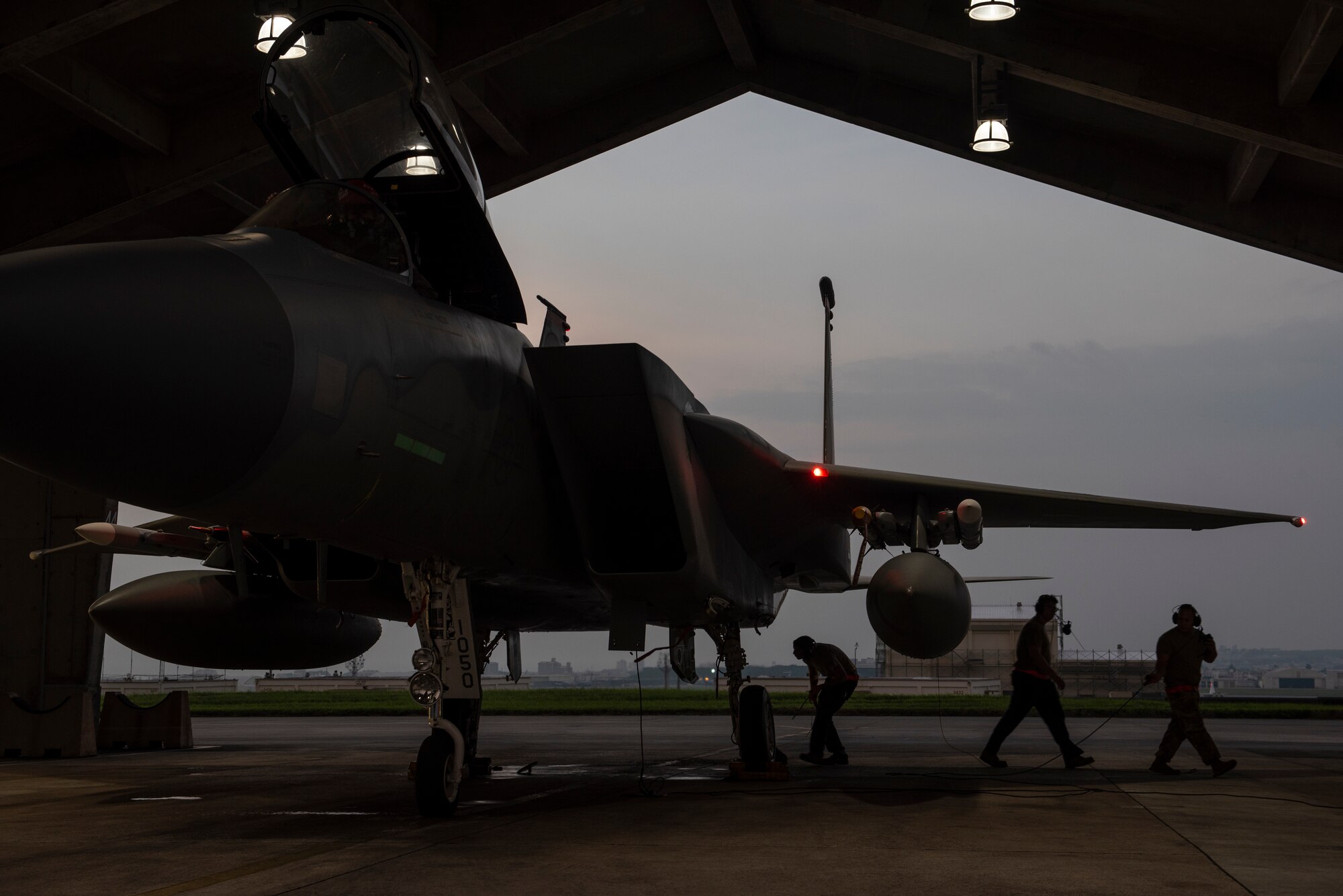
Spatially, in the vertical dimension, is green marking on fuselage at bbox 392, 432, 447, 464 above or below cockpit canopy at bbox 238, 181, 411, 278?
below

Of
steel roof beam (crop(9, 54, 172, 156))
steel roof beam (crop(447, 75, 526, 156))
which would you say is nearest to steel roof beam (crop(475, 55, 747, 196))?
steel roof beam (crop(447, 75, 526, 156))

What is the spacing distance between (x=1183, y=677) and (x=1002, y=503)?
2024 mm

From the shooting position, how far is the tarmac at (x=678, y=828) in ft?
14.1

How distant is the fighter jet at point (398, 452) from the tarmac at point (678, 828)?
837mm

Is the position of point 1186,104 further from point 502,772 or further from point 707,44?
point 502,772

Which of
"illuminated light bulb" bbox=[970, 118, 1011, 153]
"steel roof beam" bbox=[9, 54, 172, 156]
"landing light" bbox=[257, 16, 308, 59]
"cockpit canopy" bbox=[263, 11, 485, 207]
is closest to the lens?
"cockpit canopy" bbox=[263, 11, 485, 207]

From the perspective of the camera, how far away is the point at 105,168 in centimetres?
1181

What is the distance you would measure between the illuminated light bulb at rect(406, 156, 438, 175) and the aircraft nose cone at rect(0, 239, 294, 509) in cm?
191

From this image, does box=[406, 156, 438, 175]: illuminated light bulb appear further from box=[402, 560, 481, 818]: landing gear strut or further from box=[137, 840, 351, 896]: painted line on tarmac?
box=[137, 840, 351, 896]: painted line on tarmac

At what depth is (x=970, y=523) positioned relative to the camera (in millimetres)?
8164

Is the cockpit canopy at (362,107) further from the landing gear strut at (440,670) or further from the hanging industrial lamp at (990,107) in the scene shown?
the hanging industrial lamp at (990,107)

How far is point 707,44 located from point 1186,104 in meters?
5.43

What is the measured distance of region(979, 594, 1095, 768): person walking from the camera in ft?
32.2

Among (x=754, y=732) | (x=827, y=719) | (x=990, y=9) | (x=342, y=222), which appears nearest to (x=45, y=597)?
(x=754, y=732)
